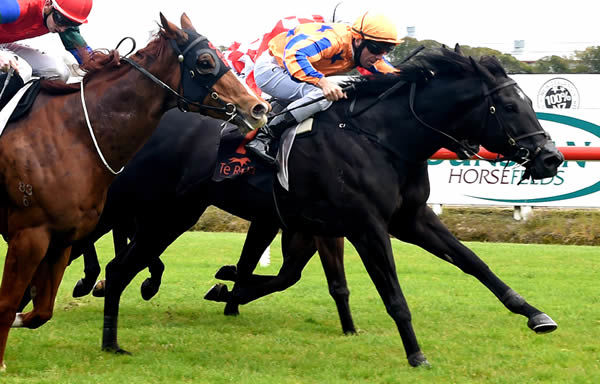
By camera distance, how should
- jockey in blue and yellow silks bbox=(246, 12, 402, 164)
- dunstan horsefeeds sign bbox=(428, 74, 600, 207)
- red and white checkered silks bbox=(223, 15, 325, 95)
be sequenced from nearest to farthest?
jockey in blue and yellow silks bbox=(246, 12, 402, 164) < red and white checkered silks bbox=(223, 15, 325, 95) < dunstan horsefeeds sign bbox=(428, 74, 600, 207)

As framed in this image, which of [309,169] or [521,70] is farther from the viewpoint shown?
[521,70]

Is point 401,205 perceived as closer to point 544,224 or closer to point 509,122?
point 509,122

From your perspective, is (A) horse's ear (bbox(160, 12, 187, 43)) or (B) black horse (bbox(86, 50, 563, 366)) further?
(B) black horse (bbox(86, 50, 563, 366))

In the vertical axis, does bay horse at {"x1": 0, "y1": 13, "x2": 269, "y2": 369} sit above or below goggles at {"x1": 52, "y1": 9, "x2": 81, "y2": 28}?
below

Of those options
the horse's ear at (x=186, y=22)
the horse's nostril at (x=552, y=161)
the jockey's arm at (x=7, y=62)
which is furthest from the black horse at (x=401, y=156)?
the jockey's arm at (x=7, y=62)

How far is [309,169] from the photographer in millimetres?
5438

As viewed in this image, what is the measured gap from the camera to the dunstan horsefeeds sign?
11.7 meters

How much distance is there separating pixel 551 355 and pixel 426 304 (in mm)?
2065

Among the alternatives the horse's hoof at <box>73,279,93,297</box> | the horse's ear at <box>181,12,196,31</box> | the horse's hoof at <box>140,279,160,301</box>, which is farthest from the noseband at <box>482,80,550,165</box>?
the horse's hoof at <box>73,279,93,297</box>

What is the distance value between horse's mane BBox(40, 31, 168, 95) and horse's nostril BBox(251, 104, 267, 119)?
63 cm

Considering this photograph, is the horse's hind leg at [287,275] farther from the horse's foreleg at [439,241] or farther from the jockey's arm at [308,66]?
the jockey's arm at [308,66]

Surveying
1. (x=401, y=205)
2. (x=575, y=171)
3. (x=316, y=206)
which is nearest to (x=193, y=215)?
(x=316, y=206)

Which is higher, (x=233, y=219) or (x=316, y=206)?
(x=316, y=206)

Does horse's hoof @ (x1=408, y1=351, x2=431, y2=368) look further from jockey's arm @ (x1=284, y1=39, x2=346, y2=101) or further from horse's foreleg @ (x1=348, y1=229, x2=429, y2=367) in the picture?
jockey's arm @ (x1=284, y1=39, x2=346, y2=101)
